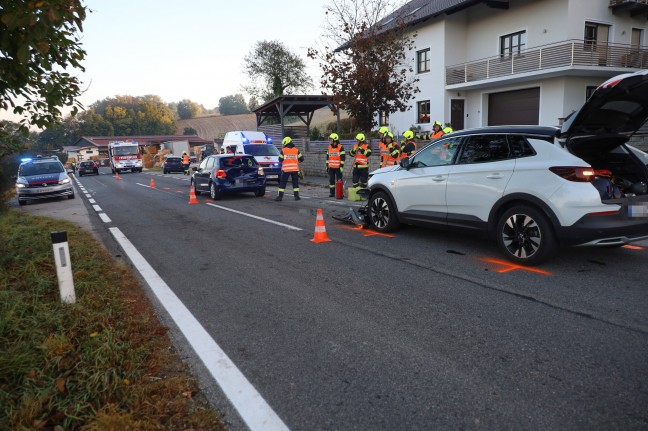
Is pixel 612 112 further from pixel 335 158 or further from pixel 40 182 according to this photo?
pixel 40 182

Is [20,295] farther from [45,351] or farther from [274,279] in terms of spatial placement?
[274,279]

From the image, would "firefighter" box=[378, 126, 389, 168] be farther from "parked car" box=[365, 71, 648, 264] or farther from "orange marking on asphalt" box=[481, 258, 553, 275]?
"orange marking on asphalt" box=[481, 258, 553, 275]

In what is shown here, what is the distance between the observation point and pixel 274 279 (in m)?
5.44

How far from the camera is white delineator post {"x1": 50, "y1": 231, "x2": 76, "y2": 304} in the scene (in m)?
4.23

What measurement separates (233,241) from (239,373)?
190 inches

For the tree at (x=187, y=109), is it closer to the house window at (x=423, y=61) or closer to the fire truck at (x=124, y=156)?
the fire truck at (x=124, y=156)

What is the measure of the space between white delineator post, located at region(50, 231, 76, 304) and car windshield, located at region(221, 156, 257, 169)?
10.2m

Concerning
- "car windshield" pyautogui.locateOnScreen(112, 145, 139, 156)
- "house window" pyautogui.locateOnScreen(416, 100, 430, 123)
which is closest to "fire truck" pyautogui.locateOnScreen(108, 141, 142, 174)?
"car windshield" pyautogui.locateOnScreen(112, 145, 139, 156)

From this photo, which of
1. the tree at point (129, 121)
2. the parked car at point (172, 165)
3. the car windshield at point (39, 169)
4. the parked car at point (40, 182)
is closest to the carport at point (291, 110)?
the parked car at point (172, 165)

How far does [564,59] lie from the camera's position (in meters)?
21.3

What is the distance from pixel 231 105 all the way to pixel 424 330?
181 meters

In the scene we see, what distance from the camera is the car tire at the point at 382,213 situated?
772 centimetres

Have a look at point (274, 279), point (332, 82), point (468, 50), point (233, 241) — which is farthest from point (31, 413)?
point (468, 50)

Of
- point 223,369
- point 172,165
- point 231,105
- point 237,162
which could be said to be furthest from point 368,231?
point 231,105
